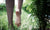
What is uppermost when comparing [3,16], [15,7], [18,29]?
[15,7]

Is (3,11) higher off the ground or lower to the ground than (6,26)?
higher

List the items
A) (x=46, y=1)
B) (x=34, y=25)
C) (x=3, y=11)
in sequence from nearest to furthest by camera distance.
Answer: (x=46, y=1)
(x=34, y=25)
(x=3, y=11)

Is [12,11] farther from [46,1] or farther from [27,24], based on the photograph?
[46,1]

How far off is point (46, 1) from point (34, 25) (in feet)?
1.02

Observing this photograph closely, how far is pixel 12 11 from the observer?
119cm

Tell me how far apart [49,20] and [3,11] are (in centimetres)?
55

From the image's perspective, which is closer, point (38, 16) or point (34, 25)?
point (38, 16)

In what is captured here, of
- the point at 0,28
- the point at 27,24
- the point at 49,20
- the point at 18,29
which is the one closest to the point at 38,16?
the point at 49,20

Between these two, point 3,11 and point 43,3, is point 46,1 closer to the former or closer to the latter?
point 43,3

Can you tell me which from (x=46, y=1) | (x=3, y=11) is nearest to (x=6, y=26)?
(x=3, y=11)

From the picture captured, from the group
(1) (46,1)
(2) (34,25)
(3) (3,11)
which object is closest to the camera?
(1) (46,1)

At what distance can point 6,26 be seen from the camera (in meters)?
1.18

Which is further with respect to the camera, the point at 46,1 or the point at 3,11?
the point at 3,11

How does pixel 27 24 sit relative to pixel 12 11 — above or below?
below
